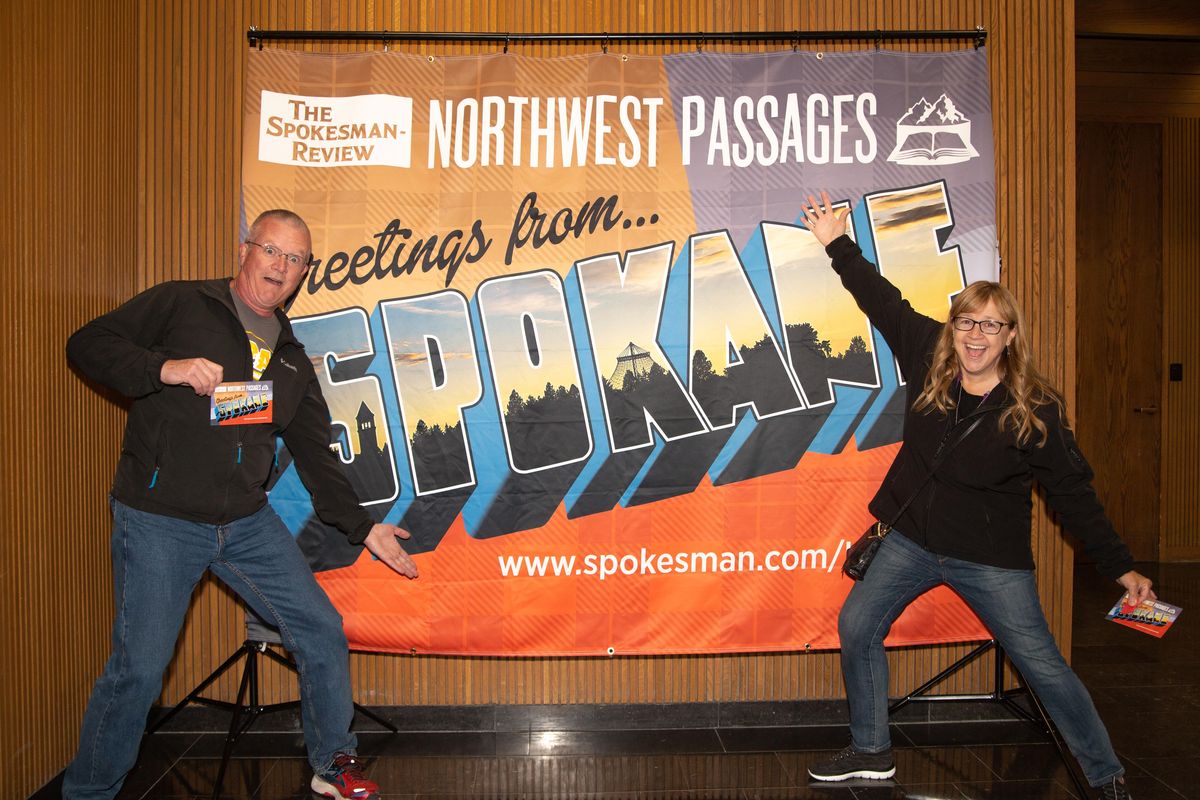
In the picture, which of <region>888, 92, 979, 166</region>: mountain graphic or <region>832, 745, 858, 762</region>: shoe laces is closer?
<region>832, 745, 858, 762</region>: shoe laces

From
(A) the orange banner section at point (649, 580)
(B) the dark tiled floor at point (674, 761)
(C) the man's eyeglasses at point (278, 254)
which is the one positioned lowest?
(B) the dark tiled floor at point (674, 761)

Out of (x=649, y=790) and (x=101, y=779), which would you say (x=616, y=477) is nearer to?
(x=649, y=790)

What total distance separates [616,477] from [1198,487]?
529cm

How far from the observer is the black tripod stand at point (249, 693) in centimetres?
Result: 265

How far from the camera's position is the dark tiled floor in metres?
2.65

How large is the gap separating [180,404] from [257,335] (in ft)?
1.04

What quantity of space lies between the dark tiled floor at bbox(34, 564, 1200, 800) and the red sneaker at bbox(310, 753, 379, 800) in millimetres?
99

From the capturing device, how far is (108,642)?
114 inches

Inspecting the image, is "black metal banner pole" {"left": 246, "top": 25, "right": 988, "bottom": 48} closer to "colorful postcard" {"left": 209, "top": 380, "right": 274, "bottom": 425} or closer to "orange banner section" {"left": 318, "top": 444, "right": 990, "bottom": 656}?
"colorful postcard" {"left": 209, "top": 380, "right": 274, "bottom": 425}

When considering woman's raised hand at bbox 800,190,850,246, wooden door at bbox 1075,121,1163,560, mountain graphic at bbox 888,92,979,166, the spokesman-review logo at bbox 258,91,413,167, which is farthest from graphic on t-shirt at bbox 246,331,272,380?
wooden door at bbox 1075,121,1163,560

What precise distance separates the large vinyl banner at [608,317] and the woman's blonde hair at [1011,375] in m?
0.41

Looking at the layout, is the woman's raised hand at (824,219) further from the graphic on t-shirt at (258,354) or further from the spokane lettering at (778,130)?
the graphic on t-shirt at (258,354)

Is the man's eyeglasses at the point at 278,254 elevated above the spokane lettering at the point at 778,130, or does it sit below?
below

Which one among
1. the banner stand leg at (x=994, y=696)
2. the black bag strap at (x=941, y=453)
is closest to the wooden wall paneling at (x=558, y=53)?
the banner stand leg at (x=994, y=696)
